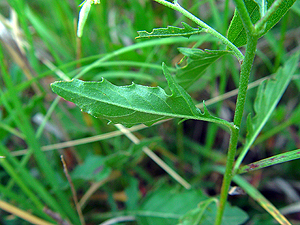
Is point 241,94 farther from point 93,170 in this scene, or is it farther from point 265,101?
point 93,170

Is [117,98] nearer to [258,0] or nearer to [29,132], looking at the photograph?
[258,0]

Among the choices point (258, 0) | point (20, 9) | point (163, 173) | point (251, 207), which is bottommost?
point (251, 207)

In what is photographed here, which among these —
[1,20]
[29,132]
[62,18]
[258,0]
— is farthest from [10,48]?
[258,0]

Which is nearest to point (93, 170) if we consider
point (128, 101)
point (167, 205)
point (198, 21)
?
point (167, 205)

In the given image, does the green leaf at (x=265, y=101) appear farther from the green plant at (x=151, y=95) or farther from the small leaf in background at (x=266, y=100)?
the green plant at (x=151, y=95)

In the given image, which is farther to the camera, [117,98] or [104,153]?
[104,153]

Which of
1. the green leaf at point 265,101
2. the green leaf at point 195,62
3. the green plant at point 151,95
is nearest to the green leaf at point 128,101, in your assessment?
the green plant at point 151,95

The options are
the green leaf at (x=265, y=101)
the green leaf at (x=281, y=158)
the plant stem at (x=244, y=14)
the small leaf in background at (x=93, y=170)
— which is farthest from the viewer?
the small leaf in background at (x=93, y=170)
